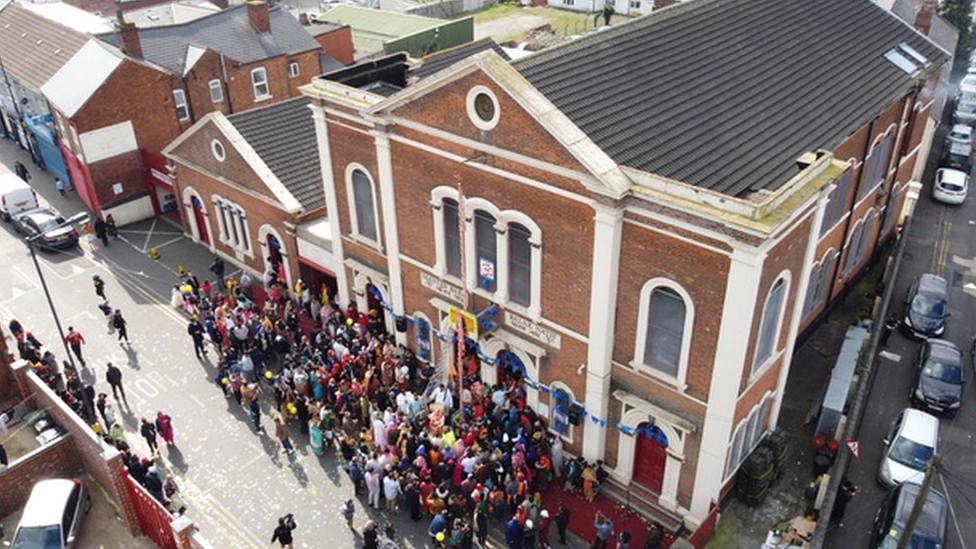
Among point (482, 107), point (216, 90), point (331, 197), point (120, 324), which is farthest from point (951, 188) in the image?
point (120, 324)

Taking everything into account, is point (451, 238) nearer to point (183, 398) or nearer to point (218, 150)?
point (183, 398)

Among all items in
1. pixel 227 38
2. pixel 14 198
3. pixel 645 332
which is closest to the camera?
pixel 645 332

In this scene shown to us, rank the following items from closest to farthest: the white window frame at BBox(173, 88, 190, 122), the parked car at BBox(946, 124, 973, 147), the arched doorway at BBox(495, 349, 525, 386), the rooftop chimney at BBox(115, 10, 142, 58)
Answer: the arched doorway at BBox(495, 349, 525, 386)
the rooftop chimney at BBox(115, 10, 142, 58)
the white window frame at BBox(173, 88, 190, 122)
the parked car at BBox(946, 124, 973, 147)

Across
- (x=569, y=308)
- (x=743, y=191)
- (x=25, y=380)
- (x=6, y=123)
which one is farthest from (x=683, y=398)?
(x=6, y=123)

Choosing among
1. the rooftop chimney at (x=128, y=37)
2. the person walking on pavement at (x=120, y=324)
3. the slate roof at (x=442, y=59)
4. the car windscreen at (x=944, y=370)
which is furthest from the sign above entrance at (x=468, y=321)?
the rooftop chimney at (x=128, y=37)

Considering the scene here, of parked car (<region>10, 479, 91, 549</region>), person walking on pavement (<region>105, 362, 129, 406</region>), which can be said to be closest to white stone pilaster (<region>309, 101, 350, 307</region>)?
person walking on pavement (<region>105, 362, 129, 406</region>)

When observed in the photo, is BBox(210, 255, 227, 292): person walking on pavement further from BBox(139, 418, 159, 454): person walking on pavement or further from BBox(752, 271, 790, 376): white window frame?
BBox(752, 271, 790, 376): white window frame

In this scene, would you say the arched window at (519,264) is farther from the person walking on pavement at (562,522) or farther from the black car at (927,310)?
the black car at (927,310)
